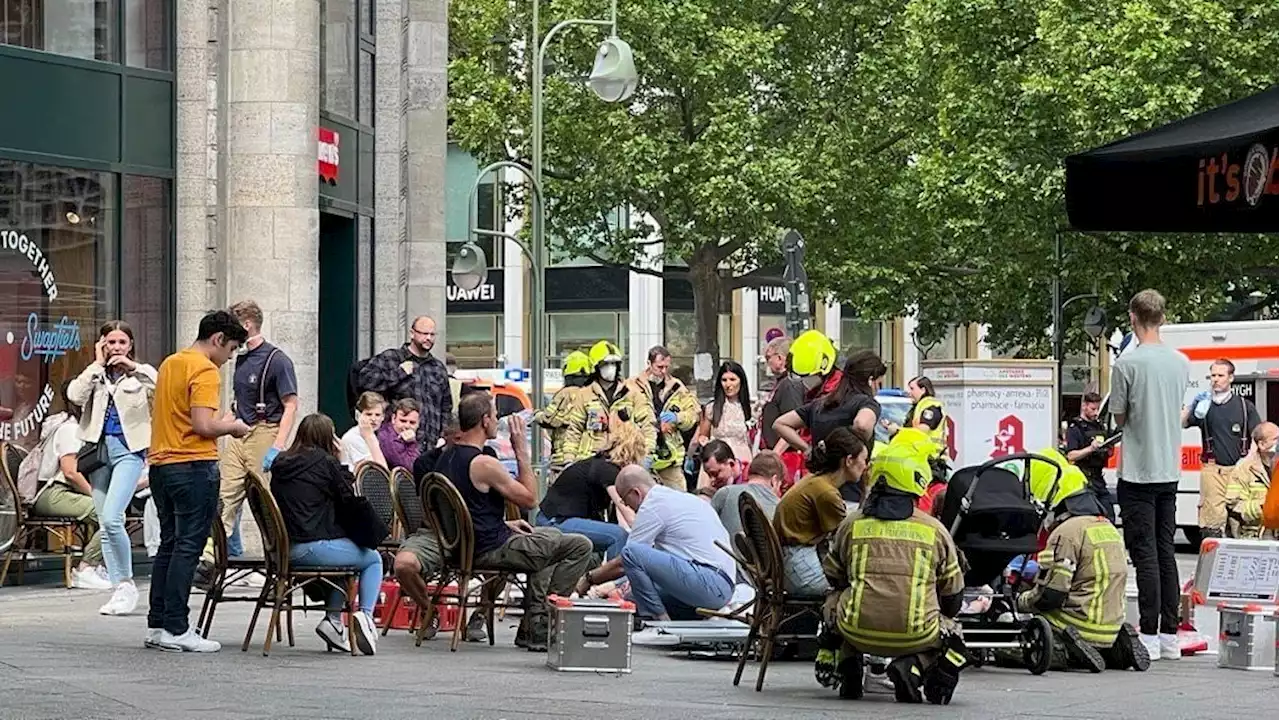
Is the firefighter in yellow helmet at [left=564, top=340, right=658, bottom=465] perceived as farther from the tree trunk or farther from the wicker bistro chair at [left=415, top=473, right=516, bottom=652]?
the tree trunk

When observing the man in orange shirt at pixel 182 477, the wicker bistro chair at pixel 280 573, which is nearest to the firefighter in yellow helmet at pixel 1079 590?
the wicker bistro chair at pixel 280 573

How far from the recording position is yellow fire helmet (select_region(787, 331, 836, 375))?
1675 centimetres

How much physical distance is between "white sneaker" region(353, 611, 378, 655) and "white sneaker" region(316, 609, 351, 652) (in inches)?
4.1

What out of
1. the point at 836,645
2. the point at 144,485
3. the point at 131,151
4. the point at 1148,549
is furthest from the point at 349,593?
the point at 131,151

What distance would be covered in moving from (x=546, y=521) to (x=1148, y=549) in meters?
4.10

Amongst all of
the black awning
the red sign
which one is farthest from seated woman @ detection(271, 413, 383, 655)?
the red sign

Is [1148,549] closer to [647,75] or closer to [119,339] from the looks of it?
[119,339]

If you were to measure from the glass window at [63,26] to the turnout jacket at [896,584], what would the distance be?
371 inches

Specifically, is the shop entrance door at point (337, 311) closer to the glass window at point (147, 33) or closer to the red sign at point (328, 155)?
the red sign at point (328, 155)

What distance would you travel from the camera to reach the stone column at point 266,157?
2116cm

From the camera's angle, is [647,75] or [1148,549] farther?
[647,75]

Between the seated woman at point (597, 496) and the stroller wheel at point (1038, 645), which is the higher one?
the seated woman at point (597, 496)

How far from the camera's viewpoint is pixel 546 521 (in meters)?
16.5

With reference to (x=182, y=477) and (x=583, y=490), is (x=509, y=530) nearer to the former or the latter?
(x=583, y=490)
